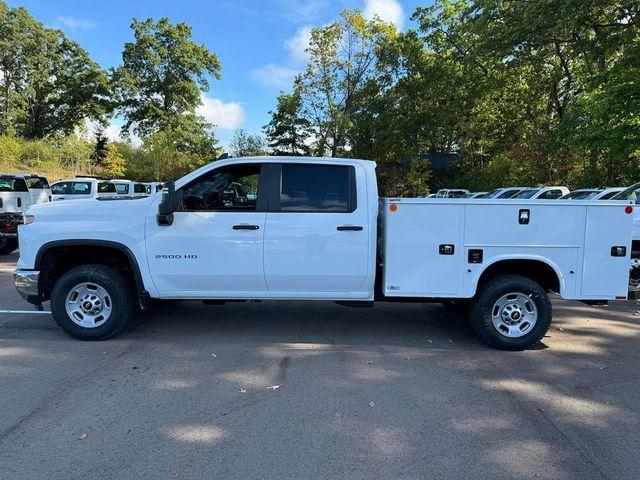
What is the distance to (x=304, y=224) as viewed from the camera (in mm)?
5148

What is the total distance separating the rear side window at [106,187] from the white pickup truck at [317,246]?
1167cm

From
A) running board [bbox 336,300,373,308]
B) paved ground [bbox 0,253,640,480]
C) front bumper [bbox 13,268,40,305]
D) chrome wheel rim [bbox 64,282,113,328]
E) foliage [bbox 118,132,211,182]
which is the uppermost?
foliage [bbox 118,132,211,182]

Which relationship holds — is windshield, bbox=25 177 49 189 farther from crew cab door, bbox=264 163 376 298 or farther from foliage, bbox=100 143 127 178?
foliage, bbox=100 143 127 178

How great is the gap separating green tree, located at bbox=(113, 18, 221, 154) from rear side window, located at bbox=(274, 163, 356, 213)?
43.5m

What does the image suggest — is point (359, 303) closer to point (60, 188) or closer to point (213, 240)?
point (213, 240)

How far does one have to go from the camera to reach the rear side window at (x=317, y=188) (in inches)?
205

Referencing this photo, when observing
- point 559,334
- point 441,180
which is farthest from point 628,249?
point 441,180

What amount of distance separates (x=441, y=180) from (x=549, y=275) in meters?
34.6

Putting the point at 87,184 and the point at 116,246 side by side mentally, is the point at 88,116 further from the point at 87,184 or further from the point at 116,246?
the point at 116,246

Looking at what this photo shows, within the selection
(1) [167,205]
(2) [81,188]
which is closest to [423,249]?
(1) [167,205]

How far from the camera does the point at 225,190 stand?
5340 mm

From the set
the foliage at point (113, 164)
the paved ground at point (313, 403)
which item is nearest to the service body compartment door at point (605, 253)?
the paved ground at point (313, 403)

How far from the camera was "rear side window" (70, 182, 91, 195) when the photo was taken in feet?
50.6

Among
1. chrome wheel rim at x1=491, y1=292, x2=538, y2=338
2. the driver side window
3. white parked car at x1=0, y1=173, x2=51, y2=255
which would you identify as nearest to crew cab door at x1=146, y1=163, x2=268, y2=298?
the driver side window
